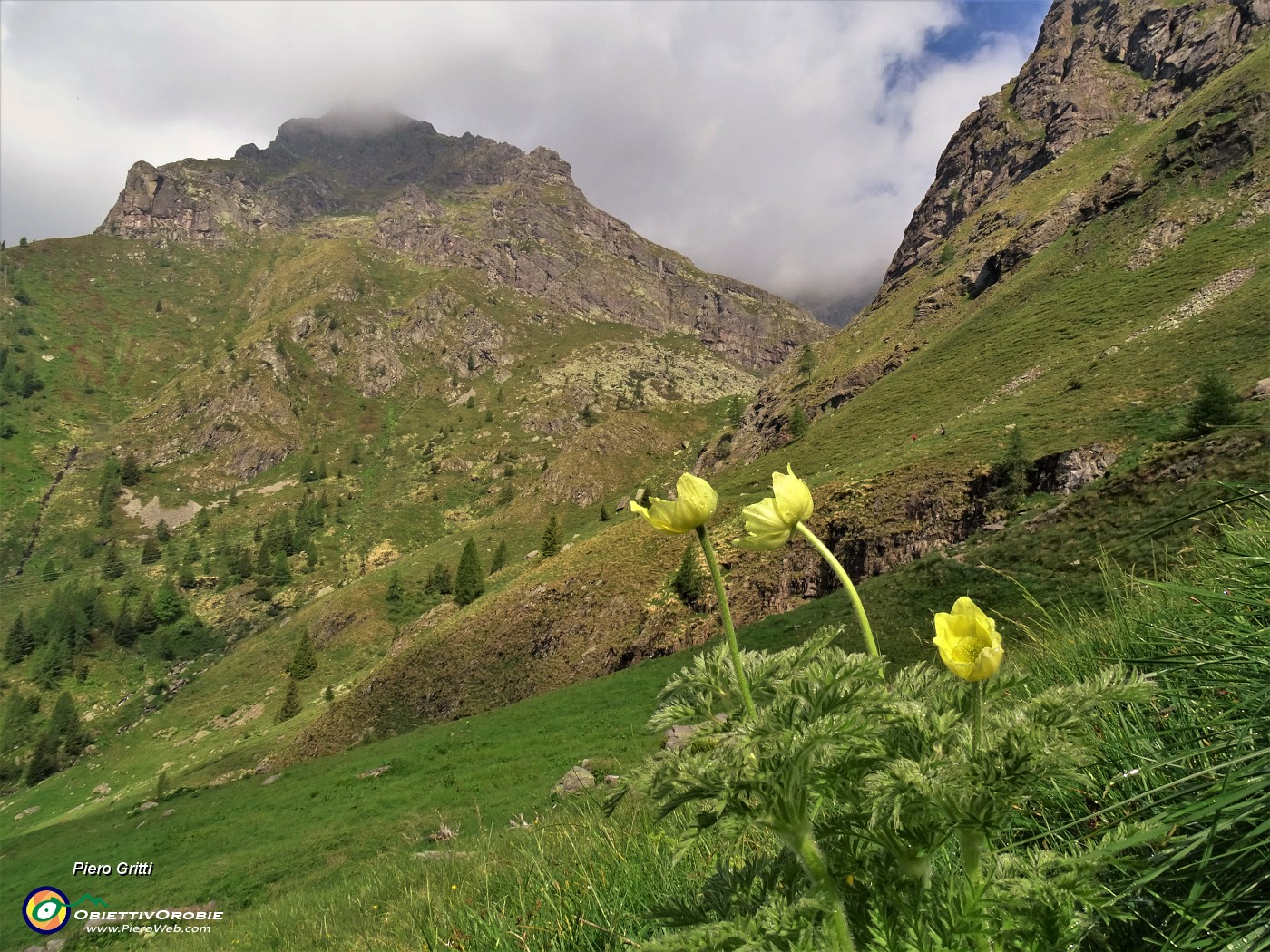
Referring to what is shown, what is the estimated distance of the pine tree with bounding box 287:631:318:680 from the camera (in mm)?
66750

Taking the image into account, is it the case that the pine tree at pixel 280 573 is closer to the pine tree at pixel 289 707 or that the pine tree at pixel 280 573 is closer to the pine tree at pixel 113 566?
the pine tree at pixel 113 566

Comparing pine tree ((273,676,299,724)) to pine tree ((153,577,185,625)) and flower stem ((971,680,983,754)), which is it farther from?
flower stem ((971,680,983,754))

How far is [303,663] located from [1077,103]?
A: 14365 cm

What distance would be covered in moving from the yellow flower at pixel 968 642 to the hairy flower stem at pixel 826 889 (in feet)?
2.17

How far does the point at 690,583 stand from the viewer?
36.7 metres

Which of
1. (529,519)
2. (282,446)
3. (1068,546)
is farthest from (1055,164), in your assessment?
(282,446)

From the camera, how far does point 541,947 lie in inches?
120

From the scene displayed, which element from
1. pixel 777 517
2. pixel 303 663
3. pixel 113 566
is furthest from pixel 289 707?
pixel 113 566

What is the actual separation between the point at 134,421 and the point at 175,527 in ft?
147

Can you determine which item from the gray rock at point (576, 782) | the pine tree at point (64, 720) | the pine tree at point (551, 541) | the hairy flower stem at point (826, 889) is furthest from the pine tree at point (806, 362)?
the pine tree at point (64, 720)

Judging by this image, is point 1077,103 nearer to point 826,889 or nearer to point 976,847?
point 976,847

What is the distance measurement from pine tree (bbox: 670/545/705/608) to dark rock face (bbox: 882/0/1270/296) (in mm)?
56280

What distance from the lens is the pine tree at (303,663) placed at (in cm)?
6675

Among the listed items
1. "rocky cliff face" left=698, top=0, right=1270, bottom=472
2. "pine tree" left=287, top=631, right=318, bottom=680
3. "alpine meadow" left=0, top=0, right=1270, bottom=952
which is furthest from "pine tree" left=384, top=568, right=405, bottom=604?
"rocky cliff face" left=698, top=0, right=1270, bottom=472
